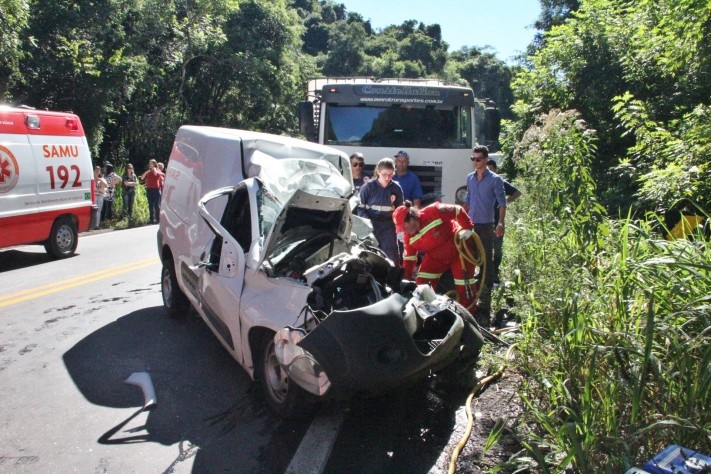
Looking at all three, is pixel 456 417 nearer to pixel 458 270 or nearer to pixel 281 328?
pixel 281 328

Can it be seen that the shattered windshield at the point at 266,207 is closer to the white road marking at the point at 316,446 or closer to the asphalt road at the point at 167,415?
the asphalt road at the point at 167,415

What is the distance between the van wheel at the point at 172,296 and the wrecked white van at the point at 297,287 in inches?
9.9

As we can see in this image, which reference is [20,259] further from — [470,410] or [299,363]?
[470,410]

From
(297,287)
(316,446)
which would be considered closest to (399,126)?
(297,287)

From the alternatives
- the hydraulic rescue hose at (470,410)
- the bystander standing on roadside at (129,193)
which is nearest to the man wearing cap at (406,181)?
the hydraulic rescue hose at (470,410)

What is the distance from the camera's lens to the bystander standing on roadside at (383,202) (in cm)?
790

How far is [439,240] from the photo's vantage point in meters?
6.72

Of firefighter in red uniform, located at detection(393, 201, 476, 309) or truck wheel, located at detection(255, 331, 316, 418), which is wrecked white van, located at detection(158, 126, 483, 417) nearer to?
truck wheel, located at detection(255, 331, 316, 418)

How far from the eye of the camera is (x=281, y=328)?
4.42 meters

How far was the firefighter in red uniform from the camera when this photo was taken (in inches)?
262

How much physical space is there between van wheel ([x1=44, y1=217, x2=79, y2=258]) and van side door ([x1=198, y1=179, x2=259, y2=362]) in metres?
6.57

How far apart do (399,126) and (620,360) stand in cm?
775

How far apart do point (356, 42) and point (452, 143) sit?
191ft

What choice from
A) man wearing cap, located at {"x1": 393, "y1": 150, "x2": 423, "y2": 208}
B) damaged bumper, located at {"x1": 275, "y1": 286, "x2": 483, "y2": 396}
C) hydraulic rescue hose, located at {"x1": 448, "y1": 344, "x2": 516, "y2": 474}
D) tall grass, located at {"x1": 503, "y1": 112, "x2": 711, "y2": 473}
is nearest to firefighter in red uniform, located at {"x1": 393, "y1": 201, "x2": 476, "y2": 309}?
tall grass, located at {"x1": 503, "y1": 112, "x2": 711, "y2": 473}
